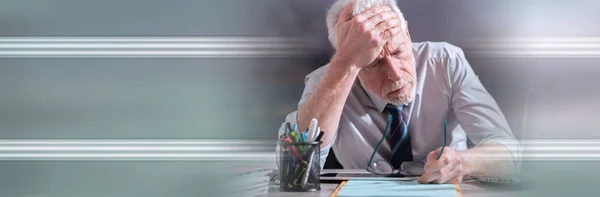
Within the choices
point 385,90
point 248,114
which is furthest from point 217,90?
point 385,90

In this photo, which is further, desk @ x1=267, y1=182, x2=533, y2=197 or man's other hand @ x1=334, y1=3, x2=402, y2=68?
man's other hand @ x1=334, y1=3, x2=402, y2=68

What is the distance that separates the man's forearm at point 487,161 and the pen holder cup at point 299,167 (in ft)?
1.14

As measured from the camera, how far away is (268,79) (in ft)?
5.79

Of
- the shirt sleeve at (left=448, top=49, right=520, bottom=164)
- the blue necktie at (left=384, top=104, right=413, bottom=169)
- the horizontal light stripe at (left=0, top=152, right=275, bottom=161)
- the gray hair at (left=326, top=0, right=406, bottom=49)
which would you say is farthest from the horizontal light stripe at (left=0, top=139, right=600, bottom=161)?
the gray hair at (left=326, top=0, right=406, bottom=49)

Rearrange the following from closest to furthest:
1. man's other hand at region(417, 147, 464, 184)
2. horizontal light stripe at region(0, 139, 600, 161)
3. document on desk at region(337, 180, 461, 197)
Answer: document on desk at region(337, 180, 461, 197)
man's other hand at region(417, 147, 464, 184)
horizontal light stripe at region(0, 139, 600, 161)

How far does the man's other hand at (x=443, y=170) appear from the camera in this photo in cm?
130

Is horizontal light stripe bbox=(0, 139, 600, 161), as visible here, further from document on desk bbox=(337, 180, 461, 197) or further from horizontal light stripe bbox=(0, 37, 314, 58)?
document on desk bbox=(337, 180, 461, 197)

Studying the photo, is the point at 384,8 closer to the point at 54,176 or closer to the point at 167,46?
the point at 167,46

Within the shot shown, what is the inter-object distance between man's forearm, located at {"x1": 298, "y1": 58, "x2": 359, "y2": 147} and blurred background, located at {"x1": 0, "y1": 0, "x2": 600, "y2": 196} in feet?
0.62

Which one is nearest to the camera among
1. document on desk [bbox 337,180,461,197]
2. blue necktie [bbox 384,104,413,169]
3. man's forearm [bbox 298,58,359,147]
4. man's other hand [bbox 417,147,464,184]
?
document on desk [bbox 337,180,461,197]

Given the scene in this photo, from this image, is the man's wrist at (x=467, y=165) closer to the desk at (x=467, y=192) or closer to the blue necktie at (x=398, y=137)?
the desk at (x=467, y=192)

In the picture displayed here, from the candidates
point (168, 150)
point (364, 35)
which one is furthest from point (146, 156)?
point (364, 35)

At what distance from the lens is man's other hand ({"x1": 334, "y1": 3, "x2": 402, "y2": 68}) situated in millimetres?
1751

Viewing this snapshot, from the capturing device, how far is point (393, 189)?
1207 millimetres
